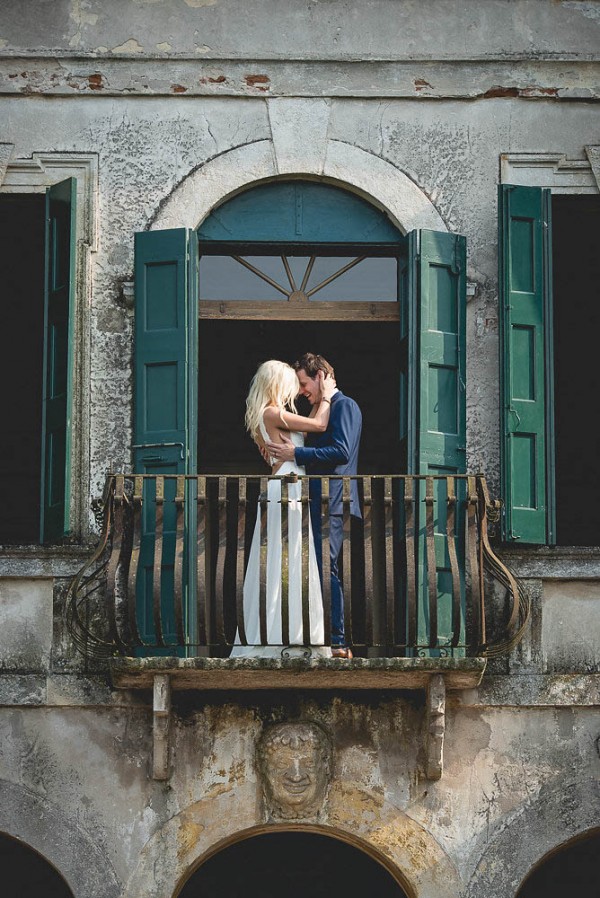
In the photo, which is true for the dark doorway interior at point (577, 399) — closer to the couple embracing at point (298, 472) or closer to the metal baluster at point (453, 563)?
the couple embracing at point (298, 472)

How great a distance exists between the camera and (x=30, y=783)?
10516 mm

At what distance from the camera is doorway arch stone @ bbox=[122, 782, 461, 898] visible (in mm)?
10336

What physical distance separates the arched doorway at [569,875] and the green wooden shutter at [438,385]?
2.36 m

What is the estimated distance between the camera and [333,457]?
35.6 feet

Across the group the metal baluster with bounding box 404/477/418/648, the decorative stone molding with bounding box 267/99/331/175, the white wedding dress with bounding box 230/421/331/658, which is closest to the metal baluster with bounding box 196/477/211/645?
the white wedding dress with bounding box 230/421/331/658

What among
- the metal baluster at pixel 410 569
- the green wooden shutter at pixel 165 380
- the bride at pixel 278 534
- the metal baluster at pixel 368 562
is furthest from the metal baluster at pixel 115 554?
the metal baluster at pixel 410 569

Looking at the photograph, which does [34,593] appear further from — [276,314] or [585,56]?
[585,56]

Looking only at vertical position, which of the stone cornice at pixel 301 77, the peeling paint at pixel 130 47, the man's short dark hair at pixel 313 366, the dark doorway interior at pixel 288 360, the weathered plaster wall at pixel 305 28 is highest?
the weathered plaster wall at pixel 305 28

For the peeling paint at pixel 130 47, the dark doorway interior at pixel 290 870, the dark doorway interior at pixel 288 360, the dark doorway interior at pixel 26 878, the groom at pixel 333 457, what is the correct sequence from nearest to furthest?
the groom at pixel 333 457
the peeling paint at pixel 130 47
the dark doorway interior at pixel 26 878
the dark doorway interior at pixel 290 870
the dark doorway interior at pixel 288 360

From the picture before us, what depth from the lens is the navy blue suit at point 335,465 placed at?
10734 mm

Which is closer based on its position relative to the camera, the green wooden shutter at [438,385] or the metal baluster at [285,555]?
the metal baluster at [285,555]

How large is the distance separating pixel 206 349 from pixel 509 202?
354 centimetres

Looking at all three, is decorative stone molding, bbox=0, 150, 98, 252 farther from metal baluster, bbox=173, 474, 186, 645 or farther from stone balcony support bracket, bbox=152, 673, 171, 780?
stone balcony support bracket, bbox=152, 673, 171, 780

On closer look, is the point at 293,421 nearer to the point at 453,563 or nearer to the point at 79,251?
the point at 453,563
